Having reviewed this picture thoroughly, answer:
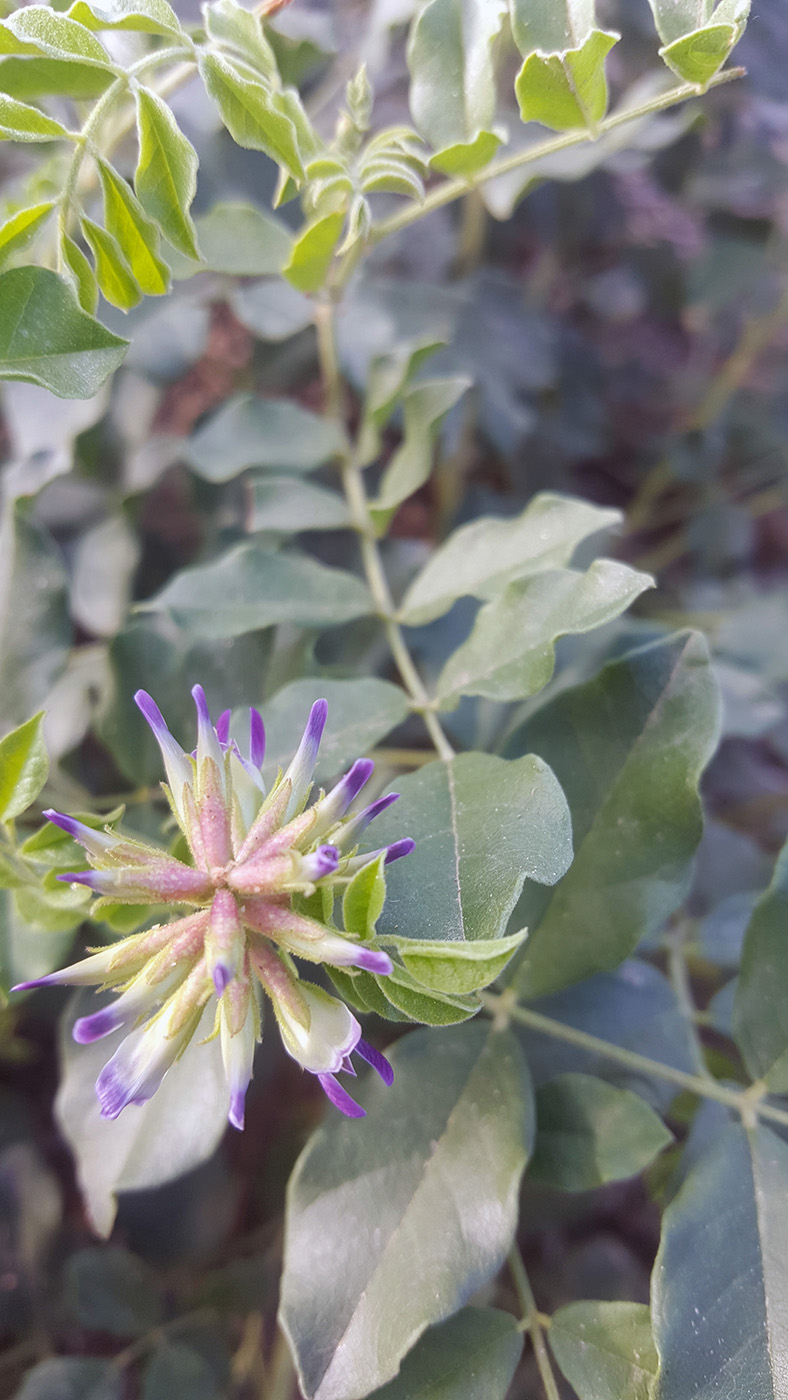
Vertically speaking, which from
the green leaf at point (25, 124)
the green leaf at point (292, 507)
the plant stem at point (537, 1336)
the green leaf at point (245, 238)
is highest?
the green leaf at point (25, 124)

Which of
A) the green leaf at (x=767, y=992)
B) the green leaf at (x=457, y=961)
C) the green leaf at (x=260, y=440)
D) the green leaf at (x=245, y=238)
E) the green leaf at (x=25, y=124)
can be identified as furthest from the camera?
the green leaf at (x=260, y=440)

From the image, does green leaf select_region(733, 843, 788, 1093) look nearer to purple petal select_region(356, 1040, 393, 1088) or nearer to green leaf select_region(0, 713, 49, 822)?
purple petal select_region(356, 1040, 393, 1088)

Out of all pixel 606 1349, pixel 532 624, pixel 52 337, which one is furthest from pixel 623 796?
pixel 52 337

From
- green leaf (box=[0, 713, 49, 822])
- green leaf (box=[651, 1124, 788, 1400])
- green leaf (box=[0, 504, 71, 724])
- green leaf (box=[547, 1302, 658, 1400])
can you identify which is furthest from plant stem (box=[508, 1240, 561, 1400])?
green leaf (box=[0, 504, 71, 724])

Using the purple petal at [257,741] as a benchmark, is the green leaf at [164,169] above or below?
above

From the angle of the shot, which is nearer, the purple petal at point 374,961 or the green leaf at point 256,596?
the purple petal at point 374,961

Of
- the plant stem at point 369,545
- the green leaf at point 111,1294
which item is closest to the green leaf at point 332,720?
the plant stem at point 369,545

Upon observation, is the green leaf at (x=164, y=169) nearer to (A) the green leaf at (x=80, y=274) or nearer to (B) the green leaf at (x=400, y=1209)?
(A) the green leaf at (x=80, y=274)
